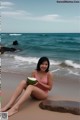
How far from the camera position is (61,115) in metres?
2.39

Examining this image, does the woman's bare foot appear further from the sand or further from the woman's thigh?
the woman's thigh

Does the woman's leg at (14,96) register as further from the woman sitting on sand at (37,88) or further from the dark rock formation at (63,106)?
the dark rock formation at (63,106)

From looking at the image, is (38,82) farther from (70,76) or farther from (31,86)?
(70,76)

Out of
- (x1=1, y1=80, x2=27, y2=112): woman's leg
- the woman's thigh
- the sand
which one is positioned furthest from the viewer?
the woman's thigh

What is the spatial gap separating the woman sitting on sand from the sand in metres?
0.08

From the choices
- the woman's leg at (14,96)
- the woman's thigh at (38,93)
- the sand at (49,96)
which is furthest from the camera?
the woman's thigh at (38,93)

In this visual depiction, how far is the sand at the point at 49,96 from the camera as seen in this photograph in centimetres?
238

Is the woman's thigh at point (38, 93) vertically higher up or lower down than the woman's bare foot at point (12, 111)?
higher up

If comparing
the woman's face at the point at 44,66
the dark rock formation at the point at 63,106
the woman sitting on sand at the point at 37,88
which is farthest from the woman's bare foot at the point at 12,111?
the woman's face at the point at 44,66

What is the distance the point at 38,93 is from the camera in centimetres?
275

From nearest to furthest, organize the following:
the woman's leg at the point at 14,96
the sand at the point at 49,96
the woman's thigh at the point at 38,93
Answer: the sand at the point at 49,96 → the woman's leg at the point at 14,96 → the woman's thigh at the point at 38,93

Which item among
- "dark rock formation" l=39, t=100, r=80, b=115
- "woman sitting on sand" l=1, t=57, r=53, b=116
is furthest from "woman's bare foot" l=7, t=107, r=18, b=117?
"dark rock formation" l=39, t=100, r=80, b=115

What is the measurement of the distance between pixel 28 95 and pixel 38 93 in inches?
7.3

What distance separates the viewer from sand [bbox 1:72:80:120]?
2.38m
